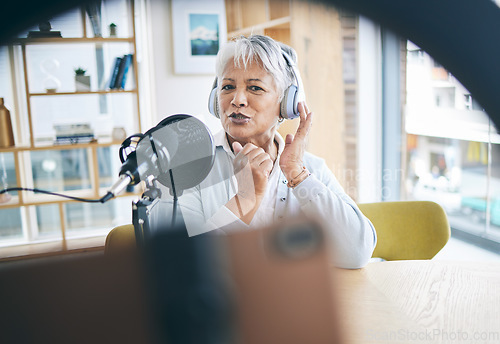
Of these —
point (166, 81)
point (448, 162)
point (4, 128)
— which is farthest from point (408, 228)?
point (4, 128)

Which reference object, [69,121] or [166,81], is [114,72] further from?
[69,121]

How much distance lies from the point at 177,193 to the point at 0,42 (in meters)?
0.30

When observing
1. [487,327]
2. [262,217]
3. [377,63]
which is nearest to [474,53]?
[487,327]

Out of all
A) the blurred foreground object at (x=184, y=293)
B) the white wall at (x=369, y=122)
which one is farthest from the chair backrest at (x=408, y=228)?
the white wall at (x=369, y=122)

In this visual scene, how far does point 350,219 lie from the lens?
116 cm

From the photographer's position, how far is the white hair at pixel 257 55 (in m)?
1.14

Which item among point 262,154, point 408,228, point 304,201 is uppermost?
point 262,154

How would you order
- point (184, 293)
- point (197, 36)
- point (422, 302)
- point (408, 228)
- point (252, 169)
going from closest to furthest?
point (184, 293) < point (422, 302) < point (252, 169) < point (408, 228) < point (197, 36)

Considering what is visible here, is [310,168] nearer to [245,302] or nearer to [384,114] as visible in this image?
[245,302]

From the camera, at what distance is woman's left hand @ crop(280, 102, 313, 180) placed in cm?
118

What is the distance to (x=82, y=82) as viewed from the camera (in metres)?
2.83

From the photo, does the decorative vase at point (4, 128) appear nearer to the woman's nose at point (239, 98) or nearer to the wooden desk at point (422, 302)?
the woman's nose at point (239, 98)

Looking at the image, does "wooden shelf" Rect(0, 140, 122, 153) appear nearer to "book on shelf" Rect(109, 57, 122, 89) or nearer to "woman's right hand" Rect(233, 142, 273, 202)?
"book on shelf" Rect(109, 57, 122, 89)

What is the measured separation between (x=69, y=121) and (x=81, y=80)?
0.41 meters
